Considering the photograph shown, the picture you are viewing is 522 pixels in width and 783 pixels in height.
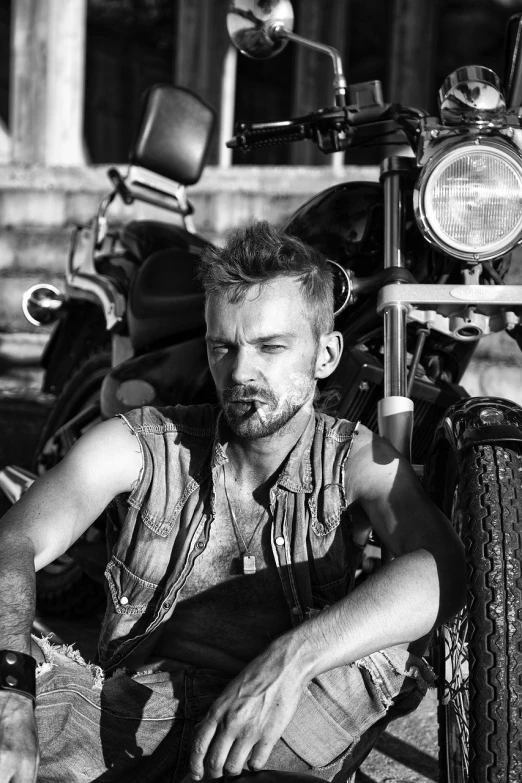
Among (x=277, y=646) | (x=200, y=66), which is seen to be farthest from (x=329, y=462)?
(x=200, y=66)

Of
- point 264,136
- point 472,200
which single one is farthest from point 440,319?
point 264,136

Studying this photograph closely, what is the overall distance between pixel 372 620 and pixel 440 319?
919mm

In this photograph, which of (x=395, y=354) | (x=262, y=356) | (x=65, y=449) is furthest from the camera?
(x=65, y=449)

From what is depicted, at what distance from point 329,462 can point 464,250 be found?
1.94ft

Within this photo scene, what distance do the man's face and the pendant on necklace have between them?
251mm

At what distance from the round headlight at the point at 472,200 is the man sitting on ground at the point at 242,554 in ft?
0.93

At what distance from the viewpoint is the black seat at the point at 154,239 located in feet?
12.8

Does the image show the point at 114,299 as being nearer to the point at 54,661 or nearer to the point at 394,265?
the point at 394,265

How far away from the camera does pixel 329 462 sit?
2.15m


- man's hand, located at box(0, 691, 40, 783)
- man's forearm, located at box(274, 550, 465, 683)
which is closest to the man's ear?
man's forearm, located at box(274, 550, 465, 683)

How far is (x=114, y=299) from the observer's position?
363cm

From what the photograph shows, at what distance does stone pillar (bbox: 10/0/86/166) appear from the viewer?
29.2ft

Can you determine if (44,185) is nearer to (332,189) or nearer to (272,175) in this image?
(272,175)

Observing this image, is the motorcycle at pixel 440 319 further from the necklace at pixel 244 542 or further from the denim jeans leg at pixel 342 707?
the necklace at pixel 244 542
